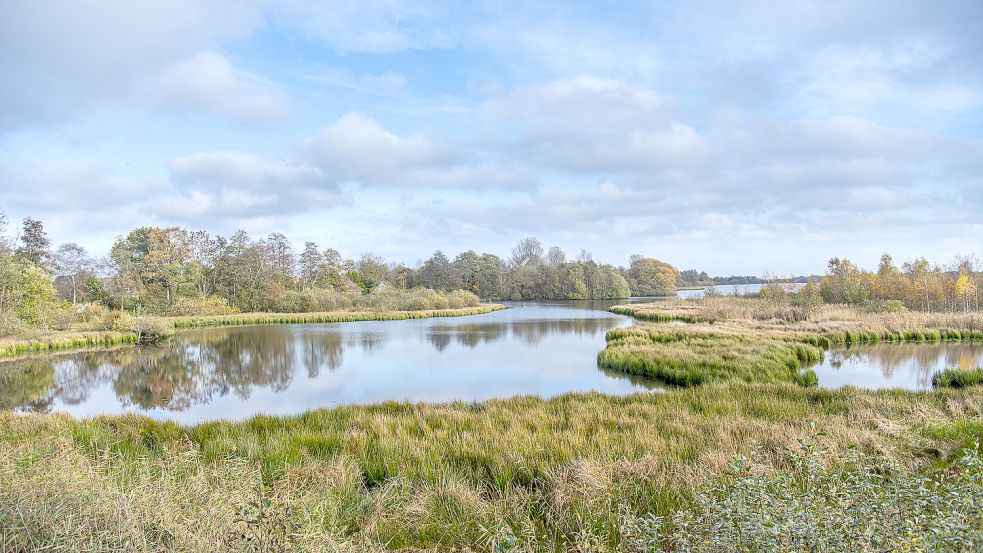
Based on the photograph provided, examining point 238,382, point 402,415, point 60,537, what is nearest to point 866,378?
point 402,415

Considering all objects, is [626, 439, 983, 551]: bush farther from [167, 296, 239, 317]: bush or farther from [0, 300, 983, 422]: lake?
[167, 296, 239, 317]: bush

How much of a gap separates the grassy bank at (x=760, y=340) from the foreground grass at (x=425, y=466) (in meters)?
3.57

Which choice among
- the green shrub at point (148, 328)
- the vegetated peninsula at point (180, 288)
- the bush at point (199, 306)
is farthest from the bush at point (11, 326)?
the bush at point (199, 306)

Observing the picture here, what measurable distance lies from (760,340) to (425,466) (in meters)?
15.6

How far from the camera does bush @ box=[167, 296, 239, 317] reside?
36.2 m

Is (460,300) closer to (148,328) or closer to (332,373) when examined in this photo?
(148,328)

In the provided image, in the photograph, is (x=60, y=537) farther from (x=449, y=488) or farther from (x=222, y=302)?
(x=222, y=302)

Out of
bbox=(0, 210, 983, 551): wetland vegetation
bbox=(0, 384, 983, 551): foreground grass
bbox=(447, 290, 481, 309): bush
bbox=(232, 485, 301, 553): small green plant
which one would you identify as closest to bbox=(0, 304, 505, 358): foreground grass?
bbox=(0, 210, 983, 551): wetland vegetation

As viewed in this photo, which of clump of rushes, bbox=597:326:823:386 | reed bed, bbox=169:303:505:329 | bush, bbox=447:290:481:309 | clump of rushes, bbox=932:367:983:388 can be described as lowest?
clump of rushes, bbox=932:367:983:388

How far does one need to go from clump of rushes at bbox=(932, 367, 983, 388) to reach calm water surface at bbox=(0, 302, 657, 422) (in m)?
6.86

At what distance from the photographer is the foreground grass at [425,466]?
2676 millimetres

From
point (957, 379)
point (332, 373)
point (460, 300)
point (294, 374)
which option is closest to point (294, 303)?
point (460, 300)

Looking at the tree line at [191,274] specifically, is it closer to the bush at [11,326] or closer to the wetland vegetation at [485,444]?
the bush at [11,326]

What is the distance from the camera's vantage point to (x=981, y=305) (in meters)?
30.5
